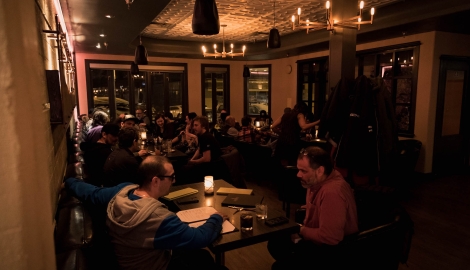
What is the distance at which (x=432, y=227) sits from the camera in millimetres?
3996

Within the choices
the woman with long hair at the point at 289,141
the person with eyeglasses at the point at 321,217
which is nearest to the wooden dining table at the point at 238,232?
the person with eyeglasses at the point at 321,217

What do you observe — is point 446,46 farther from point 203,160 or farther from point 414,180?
point 203,160

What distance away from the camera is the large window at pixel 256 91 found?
1161 cm

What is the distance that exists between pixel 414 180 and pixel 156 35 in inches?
286

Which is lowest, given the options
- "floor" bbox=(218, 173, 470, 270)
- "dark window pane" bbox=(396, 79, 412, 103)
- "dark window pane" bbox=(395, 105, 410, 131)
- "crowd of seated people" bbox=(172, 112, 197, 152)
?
"floor" bbox=(218, 173, 470, 270)

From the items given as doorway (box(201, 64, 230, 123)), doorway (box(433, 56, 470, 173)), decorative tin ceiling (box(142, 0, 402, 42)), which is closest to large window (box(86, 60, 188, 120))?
doorway (box(201, 64, 230, 123))

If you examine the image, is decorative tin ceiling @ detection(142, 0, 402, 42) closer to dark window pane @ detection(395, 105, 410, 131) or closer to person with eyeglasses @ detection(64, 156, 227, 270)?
dark window pane @ detection(395, 105, 410, 131)

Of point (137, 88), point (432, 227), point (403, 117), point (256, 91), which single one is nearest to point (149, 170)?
point (432, 227)

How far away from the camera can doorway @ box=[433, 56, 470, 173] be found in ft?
21.0

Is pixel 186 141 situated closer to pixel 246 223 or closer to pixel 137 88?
pixel 246 223

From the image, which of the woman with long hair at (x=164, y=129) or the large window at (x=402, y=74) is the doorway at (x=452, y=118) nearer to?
the large window at (x=402, y=74)

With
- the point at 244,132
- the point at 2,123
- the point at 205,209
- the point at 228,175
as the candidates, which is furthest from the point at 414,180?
the point at 2,123

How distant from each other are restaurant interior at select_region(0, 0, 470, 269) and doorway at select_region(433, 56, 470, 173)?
32 mm

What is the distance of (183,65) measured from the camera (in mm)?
10805
